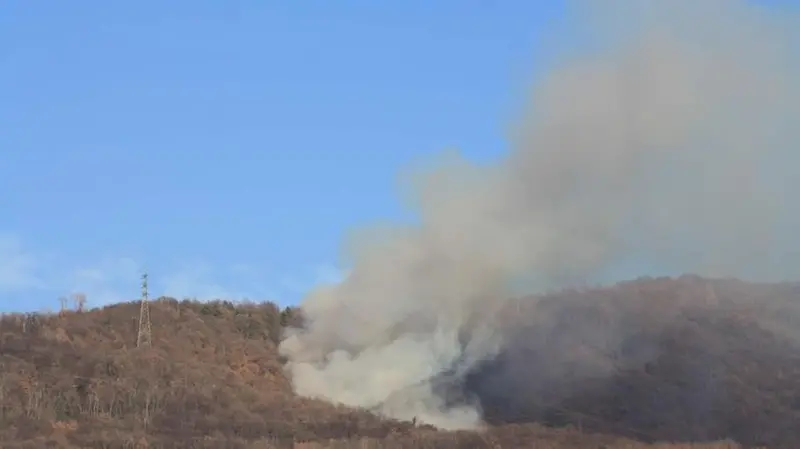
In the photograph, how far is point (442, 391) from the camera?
51.5 m

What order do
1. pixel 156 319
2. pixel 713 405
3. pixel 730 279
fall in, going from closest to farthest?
pixel 713 405 → pixel 156 319 → pixel 730 279

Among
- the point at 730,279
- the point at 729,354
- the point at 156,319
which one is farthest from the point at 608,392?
the point at 156,319

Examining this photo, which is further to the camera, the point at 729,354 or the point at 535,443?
the point at 729,354

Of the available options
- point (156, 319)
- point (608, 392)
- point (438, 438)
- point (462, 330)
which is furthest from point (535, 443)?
point (156, 319)

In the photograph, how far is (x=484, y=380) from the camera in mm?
52312

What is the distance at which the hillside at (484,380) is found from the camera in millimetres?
41844

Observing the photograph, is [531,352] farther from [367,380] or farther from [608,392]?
[367,380]

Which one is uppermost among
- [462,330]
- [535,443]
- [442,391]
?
[462,330]

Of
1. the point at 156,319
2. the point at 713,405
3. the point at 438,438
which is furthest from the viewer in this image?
the point at 156,319

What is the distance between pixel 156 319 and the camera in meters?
56.3

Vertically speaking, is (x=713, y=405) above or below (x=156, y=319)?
below

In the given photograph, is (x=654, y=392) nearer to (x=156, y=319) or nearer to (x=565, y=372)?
(x=565, y=372)

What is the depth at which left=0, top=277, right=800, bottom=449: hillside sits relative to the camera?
41.8m

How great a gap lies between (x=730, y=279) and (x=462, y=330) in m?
17.5
